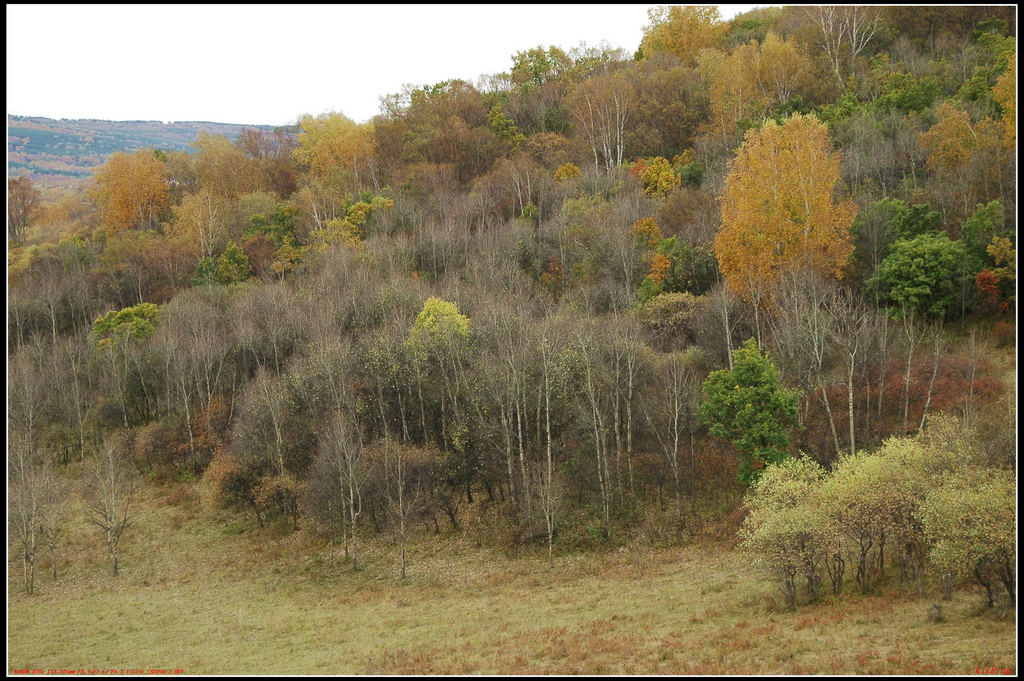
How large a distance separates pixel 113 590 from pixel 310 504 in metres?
10.3

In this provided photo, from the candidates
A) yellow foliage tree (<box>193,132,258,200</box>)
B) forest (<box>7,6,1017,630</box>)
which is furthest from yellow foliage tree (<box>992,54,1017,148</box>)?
yellow foliage tree (<box>193,132,258,200</box>)

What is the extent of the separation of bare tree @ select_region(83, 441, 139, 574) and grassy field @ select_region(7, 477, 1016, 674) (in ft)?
3.76

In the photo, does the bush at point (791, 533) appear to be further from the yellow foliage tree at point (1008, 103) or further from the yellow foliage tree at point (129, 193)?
the yellow foliage tree at point (129, 193)

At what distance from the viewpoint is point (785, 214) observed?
4122 cm

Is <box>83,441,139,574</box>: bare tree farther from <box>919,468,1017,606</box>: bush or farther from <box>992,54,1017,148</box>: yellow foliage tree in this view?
<box>992,54,1017,148</box>: yellow foliage tree

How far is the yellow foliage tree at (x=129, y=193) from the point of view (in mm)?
83438

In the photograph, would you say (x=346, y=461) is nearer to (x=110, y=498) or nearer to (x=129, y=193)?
(x=110, y=498)

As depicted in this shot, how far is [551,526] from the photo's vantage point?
118 ft

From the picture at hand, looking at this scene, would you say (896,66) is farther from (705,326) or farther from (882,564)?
(882,564)

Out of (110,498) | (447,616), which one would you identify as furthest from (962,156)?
(110,498)

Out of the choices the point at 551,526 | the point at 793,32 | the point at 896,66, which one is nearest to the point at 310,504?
the point at 551,526

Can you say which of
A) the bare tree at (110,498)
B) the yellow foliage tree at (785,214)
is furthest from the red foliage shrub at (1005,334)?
the bare tree at (110,498)

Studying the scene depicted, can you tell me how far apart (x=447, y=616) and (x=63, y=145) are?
627ft

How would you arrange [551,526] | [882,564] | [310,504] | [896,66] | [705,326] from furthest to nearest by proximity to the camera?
[896,66] → [705,326] → [310,504] → [551,526] → [882,564]
